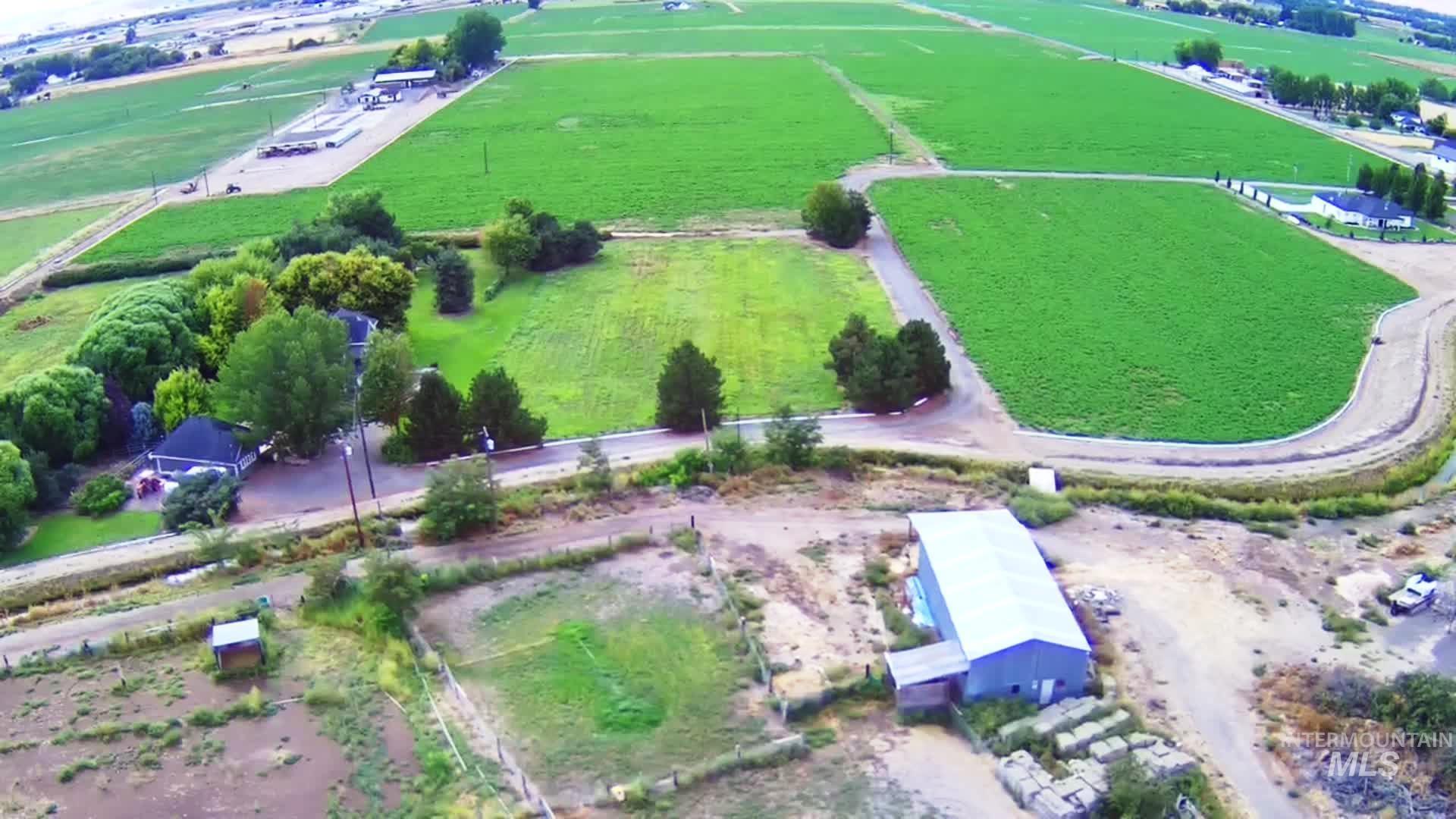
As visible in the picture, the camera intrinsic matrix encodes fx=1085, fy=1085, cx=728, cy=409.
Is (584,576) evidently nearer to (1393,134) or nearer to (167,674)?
(167,674)

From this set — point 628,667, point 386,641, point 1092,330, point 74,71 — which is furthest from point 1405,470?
point 74,71

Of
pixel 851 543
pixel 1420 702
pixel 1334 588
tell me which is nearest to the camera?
pixel 1420 702

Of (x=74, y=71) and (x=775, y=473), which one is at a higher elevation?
(x=74, y=71)

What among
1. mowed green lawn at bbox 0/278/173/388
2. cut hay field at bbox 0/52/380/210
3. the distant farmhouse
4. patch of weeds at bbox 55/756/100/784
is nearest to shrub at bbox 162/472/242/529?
patch of weeds at bbox 55/756/100/784

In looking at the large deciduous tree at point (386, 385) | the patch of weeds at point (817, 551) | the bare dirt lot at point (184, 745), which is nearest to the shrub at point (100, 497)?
the large deciduous tree at point (386, 385)

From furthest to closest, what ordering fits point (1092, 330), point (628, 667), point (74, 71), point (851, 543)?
point (74, 71) → point (1092, 330) → point (851, 543) → point (628, 667)

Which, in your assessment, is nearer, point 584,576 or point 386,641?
point 386,641

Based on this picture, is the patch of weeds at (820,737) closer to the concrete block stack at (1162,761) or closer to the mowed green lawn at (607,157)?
the concrete block stack at (1162,761)
